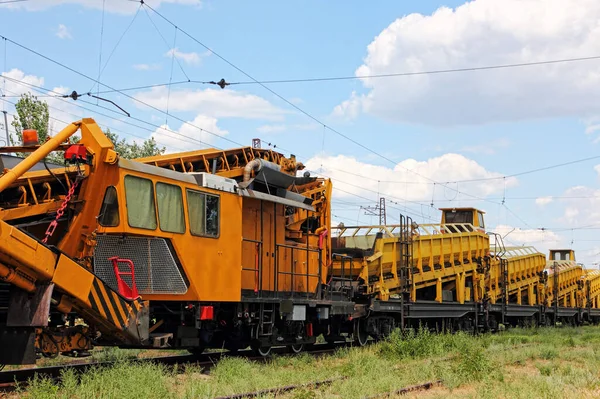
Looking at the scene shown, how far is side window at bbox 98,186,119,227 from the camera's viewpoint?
9.54 m

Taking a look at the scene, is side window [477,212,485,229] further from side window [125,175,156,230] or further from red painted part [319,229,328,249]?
side window [125,175,156,230]

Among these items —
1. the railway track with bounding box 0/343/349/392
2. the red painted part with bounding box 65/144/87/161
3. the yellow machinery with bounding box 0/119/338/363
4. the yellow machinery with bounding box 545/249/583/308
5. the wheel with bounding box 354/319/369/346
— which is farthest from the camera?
the yellow machinery with bounding box 545/249/583/308

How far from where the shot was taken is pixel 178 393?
8.95 m

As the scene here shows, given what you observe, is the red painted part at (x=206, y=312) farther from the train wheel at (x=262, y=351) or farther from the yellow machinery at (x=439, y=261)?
the yellow machinery at (x=439, y=261)

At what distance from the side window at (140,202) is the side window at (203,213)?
2.87 feet

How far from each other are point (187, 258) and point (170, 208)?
2.94 feet

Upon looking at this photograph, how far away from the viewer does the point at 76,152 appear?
914cm

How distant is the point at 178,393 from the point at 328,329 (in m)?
7.12


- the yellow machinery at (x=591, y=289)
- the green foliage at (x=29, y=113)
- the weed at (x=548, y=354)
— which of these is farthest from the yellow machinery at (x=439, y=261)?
the green foliage at (x=29, y=113)

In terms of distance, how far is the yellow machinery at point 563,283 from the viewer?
2966 cm

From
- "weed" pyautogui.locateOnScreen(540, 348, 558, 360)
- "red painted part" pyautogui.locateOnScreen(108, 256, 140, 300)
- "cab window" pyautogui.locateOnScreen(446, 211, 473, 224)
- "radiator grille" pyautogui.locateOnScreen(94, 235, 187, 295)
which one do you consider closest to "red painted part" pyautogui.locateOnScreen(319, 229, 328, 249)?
"radiator grille" pyautogui.locateOnScreen(94, 235, 187, 295)

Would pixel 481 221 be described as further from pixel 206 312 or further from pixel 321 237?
pixel 206 312

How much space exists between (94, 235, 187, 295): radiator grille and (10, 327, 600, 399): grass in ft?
4.26

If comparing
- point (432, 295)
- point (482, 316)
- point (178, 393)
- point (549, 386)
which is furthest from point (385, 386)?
point (482, 316)
